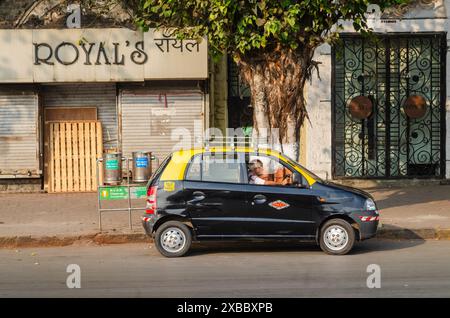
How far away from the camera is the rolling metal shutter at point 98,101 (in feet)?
57.5

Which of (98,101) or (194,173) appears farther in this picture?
(98,101)

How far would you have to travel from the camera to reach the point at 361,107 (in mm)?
17625

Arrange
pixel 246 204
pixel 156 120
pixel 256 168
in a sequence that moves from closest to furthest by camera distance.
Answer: pixel 246 204
pixel 256 168
pixel 156 120

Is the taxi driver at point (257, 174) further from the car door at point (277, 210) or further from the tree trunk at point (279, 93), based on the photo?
the tree trunk at point (279, 93)

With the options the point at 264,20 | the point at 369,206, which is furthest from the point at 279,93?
the point at 369,206

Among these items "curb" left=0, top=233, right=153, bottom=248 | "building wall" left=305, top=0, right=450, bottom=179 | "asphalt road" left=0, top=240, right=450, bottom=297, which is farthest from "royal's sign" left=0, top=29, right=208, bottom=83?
"asphalt road" left=0, top=240, right=450, bottom=297

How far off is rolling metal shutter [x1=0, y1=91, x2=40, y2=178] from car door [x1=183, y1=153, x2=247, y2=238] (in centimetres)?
757

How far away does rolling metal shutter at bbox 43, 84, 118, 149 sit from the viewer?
1752cm

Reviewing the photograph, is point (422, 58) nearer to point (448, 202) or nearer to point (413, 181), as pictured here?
point (413, 181)

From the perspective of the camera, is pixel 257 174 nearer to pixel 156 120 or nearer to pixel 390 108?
pixel 156 120

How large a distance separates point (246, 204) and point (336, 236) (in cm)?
134

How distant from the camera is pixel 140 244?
12.3 meters
